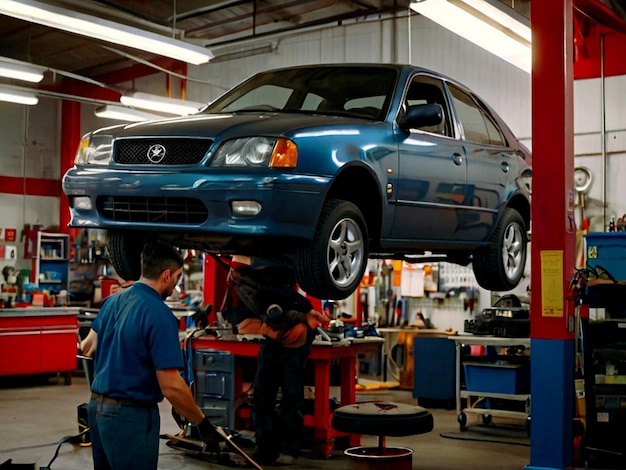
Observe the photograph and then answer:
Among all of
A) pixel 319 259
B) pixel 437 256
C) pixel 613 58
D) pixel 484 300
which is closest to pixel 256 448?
pixel 437 256

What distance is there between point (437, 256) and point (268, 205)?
6.07ft

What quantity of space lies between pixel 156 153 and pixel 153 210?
0.73 ft

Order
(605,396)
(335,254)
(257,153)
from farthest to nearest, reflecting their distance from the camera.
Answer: (605,396) → (335,254) → (257,153)

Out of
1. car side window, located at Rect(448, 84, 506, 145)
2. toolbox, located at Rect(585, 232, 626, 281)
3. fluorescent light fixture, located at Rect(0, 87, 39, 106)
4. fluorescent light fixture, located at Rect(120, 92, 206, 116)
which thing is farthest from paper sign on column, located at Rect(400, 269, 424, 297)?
car side window, located at Rect(448, 84, 506, 145)

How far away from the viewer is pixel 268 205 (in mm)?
3170

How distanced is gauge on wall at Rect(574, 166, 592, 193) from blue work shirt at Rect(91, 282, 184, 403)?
24.1 feet

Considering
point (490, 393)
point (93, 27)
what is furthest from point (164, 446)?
point (93, 27)

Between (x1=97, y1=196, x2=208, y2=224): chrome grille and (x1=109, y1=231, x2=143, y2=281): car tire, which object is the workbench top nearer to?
(x1=109, y1=231, x2=143, y2=281): car tire

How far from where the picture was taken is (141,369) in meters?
3.66

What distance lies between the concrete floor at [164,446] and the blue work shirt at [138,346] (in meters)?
2.58

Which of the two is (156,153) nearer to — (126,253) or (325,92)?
(126,253)

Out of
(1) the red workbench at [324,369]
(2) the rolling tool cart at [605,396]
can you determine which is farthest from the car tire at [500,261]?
(1) the red workbench at [324,369]

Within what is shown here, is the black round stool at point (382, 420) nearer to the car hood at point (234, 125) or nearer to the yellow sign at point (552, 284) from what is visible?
the yellow sign at point (552, 284)

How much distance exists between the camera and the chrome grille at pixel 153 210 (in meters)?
3.26
